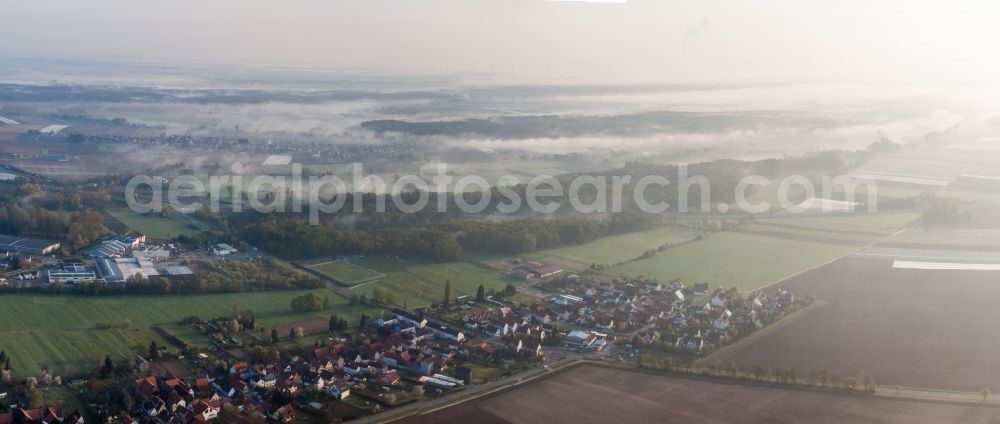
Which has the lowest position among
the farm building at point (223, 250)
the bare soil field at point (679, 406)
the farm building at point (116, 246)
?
the bare soil field at point (679, 406)

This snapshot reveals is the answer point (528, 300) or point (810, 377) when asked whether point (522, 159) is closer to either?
point (528, 300)

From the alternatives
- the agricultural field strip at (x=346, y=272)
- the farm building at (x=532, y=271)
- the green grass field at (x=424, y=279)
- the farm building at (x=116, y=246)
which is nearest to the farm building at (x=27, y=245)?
the farm building at (x=116, y=246)

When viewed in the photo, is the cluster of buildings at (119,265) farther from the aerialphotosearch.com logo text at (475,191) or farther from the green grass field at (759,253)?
the green grass field at (759,253)

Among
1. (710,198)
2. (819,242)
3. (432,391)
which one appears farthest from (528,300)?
(710,198)

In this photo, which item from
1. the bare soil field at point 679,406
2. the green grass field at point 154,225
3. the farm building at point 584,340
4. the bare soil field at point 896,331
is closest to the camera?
the bare soil field at point 679,406

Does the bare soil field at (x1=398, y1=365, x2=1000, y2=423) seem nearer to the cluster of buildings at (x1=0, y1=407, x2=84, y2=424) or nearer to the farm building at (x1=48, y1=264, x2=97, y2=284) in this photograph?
the cluster of buildings at (x1=0, y1=407, x2=84, y2=424)

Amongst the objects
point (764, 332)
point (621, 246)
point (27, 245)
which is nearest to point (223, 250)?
point (27, 245)

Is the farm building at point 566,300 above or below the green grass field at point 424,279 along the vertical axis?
below
